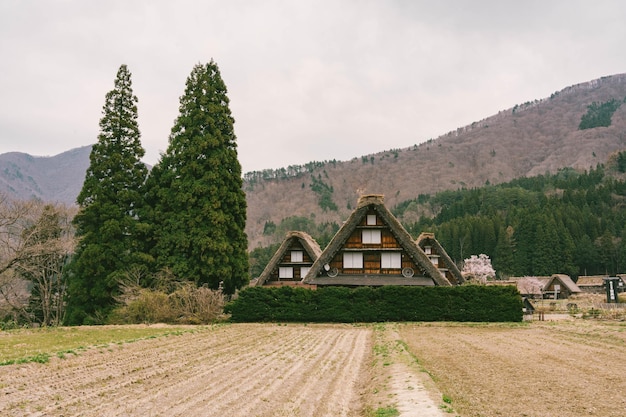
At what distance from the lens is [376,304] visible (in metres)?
30.9

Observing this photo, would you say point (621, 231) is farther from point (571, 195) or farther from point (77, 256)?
point (77, 256)

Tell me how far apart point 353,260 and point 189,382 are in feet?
79.1

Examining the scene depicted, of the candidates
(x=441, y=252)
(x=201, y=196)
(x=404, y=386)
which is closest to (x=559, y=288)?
(x=441, y=252)

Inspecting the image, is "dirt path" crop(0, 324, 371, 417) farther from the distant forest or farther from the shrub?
the distant forest

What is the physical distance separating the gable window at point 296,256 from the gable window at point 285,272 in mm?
811

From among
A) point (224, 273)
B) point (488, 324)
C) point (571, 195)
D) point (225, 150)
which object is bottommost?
point (488, 324)

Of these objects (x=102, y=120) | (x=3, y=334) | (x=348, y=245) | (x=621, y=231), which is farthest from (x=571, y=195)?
(x=3, y=334)

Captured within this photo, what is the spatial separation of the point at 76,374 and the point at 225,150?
1007 inches

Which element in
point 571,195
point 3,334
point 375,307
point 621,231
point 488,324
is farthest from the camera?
point 571,195

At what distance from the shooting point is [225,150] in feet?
118

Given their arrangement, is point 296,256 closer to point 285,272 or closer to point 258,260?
point 285,272

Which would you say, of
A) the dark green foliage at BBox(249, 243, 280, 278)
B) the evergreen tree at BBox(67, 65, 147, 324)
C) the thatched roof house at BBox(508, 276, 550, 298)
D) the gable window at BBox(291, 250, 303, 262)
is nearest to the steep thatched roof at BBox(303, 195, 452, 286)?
the gable window at BBox(291, 250, 303, 262)

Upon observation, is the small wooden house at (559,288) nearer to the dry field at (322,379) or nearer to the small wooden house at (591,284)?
the small wooden house at (591,284)

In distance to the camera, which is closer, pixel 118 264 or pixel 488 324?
pixel 488 324
